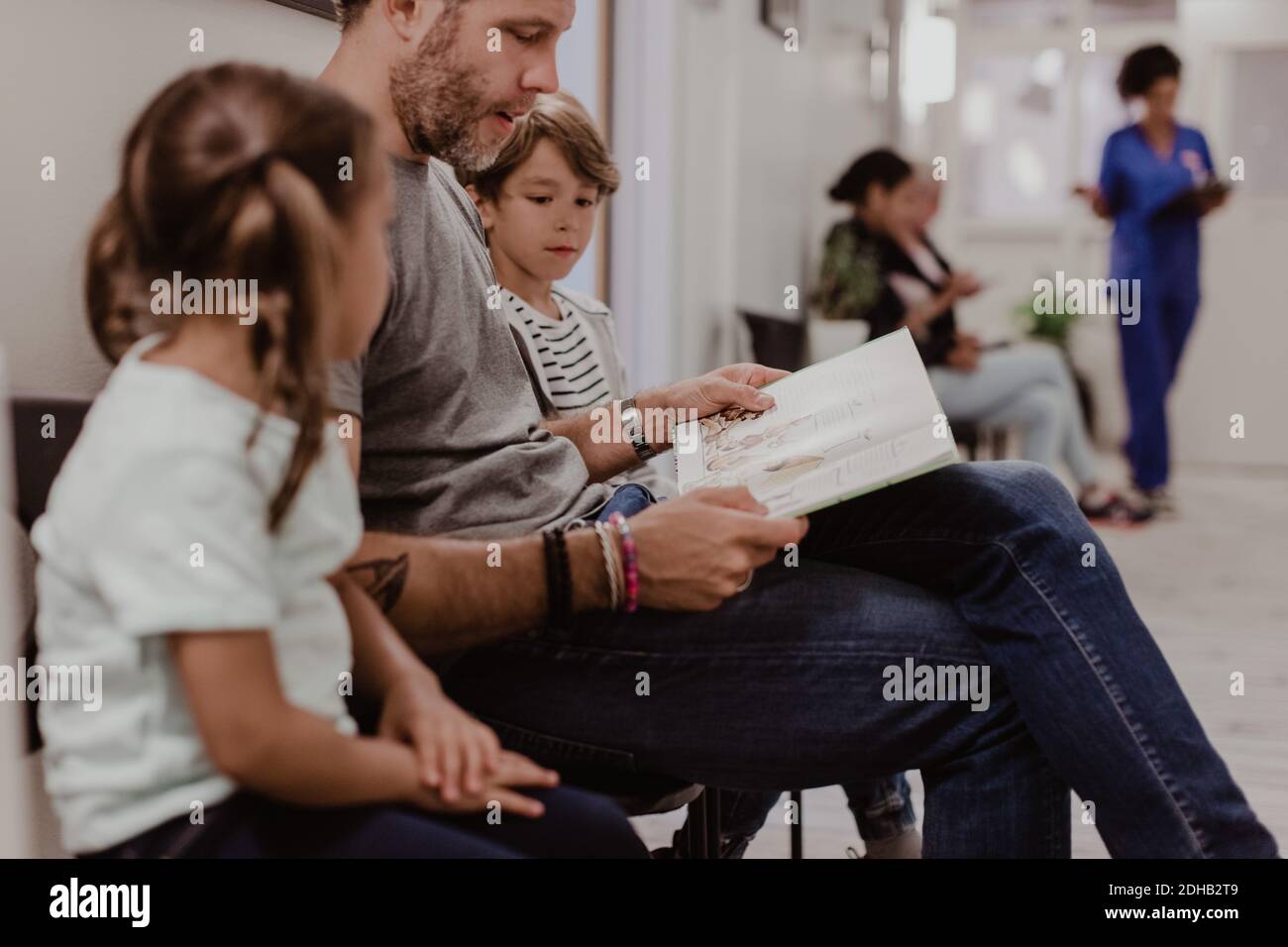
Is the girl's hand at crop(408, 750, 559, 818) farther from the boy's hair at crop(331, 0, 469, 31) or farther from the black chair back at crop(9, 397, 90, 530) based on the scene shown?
the boy's hair at crop(331, 0, 469, 31)

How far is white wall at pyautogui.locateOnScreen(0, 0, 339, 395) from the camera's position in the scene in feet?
3.29

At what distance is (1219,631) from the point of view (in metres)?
3.21

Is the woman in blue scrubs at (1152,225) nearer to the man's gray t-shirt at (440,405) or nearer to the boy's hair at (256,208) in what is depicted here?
the man's gray t-shirt at (440,405)

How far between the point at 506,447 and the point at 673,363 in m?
2.38

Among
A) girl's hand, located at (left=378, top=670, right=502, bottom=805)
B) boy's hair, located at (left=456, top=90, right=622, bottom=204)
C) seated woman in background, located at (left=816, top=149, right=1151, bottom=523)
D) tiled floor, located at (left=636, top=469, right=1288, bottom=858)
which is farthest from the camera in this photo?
seated woman in background, located at (left=816, top=149, right=1151, bottom=523)

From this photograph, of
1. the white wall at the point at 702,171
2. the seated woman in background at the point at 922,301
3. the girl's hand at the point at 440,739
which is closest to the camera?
the girl's hand at the point at 440,739

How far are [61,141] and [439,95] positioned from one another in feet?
1.08

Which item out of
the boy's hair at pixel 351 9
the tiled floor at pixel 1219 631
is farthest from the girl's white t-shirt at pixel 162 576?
the tiled floor at pixel 1219 631

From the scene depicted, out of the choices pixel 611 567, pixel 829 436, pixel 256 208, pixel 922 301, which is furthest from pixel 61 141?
pixel 922 301

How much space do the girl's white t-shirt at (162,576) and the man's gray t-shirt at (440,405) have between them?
12.2 inches

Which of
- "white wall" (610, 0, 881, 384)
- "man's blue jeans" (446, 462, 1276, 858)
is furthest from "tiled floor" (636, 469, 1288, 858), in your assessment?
"white wall" (610, 0, 881, 384)

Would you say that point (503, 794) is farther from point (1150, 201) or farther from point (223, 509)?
point (1150, 201)

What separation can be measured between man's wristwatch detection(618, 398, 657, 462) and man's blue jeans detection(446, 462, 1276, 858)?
0.34 meters

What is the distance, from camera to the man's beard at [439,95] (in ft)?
3.70
